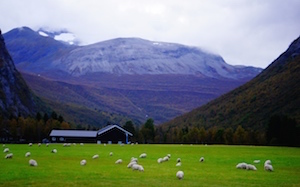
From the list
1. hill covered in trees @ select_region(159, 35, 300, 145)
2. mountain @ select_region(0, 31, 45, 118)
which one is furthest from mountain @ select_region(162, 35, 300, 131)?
mountain @ select_region(0, 31, 45, 118)

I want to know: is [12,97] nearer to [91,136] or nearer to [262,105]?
[91,136]

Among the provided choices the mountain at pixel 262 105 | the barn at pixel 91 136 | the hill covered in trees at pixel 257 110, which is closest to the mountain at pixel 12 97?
the barn at pixel 91 136

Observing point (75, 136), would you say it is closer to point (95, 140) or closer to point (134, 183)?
point (95, 140)

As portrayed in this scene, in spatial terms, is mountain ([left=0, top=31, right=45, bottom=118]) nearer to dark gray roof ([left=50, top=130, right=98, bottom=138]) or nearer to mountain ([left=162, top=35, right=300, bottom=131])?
dark gray roof ([left=50, top=130, right=98, bottom=138])

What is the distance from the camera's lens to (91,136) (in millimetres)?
109375

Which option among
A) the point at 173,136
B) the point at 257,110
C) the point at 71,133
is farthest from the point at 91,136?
the point at 257,110

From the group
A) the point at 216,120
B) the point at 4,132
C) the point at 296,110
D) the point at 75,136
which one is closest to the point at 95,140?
the point at 75,136

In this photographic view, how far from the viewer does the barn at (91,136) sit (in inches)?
4230

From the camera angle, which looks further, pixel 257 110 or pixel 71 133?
pixel 257 110

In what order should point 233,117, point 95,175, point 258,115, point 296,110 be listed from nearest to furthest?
1. point 95,175
2. point 296,110
3. point 258,115
4. point 233,117

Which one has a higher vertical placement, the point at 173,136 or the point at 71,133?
the point at 71,133

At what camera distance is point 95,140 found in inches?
4373

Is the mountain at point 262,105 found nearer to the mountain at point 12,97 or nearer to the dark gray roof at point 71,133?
the dark gray roof at point 71,133

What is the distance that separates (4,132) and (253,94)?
121753mm
